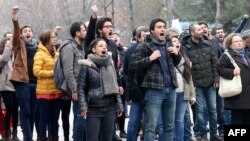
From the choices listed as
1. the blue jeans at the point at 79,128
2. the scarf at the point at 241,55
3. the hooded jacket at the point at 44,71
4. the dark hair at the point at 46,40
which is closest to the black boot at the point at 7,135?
the hooded jacket at the point at 44,71

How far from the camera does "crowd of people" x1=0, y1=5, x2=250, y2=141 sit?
7387 millimetres

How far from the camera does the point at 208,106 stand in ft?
30.3

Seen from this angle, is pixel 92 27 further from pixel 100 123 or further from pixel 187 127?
pixel 187 127

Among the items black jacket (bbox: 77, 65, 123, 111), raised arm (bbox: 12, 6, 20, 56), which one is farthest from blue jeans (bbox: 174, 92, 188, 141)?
raised arm (bbox: 12, 6, 20, 56)

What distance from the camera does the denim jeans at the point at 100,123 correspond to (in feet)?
23.7

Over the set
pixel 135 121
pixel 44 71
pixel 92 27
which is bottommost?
pixel 135 121

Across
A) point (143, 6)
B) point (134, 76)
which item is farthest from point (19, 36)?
point (143, 6)

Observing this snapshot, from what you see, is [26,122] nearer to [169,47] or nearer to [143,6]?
[169,47]

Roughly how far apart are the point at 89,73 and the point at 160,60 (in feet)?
3.33

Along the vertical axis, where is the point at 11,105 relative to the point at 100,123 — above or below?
above

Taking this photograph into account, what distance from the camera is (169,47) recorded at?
7645 mm

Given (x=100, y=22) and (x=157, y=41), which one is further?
(x=100, y=22)

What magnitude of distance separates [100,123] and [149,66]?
3.39ft

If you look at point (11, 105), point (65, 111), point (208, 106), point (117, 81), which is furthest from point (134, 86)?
point (11, 105)
